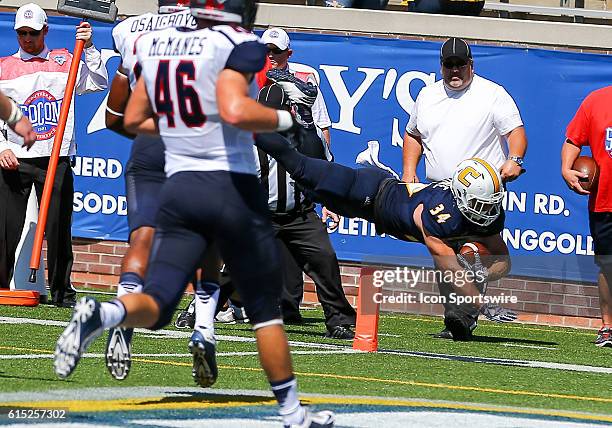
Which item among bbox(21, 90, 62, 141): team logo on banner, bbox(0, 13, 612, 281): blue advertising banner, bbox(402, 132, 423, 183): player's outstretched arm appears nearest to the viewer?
bbox(402, 132, 423, 183): player's outstretched arm

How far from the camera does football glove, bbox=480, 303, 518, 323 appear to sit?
1282cm

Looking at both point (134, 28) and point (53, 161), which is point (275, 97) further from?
point (134, 28)

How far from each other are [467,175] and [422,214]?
1.37ft

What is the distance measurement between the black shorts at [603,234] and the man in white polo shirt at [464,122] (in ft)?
3.58

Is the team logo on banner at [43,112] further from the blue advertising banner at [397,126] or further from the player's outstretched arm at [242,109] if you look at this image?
the player's outstretched arm at [242,109]

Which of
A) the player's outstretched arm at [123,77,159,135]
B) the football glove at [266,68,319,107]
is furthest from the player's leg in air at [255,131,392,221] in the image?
the player's outstretched arm at [123,77,159,135]

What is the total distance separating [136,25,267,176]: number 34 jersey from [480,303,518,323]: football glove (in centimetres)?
728

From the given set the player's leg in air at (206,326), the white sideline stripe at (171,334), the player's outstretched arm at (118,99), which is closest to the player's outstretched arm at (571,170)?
the white sideline stripe at (171,334)

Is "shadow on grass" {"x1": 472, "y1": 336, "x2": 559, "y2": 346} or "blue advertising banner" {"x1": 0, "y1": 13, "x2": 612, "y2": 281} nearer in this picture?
"shadow on grass" {"x1": 472, "y1": 336, "x2": 559, "y2": 346}

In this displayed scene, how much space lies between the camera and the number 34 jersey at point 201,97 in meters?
5.60

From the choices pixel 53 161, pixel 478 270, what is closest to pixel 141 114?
pixel 478 270

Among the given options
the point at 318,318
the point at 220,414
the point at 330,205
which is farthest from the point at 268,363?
the point at 318,318

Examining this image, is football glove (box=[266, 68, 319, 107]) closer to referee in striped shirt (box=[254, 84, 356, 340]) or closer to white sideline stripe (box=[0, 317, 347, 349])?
referee in striped shirt (box=[254, 84, 356, 340])

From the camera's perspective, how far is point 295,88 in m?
→ 10.6
